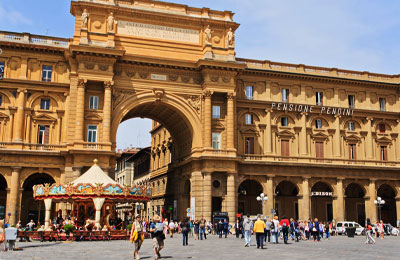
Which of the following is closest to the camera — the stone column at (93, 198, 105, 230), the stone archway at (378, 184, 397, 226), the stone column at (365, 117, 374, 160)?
the stone column at (93, 198, 105, 230)

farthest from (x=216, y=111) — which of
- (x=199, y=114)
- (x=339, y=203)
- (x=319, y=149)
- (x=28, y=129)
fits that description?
(x=28, y=129)

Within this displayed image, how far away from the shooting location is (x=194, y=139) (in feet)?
169

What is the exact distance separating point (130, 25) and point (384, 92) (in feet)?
109

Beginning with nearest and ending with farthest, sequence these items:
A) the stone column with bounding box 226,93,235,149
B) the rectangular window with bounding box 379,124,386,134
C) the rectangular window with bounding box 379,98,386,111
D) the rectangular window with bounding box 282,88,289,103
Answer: the stone column with bounding box 226,93,235,149 → the rectangular window with bounding box 282,88,289,103 → the rectangular window with bounding box 379,124,386,134 → the rectangular window with bounding box 379,98,386,111

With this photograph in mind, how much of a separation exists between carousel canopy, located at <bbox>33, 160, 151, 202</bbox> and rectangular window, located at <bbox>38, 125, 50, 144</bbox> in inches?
401

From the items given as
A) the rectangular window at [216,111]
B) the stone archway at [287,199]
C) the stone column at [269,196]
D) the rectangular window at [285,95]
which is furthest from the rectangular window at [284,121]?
the rectangular window at [216,111]

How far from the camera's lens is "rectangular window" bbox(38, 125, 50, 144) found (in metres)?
48.7

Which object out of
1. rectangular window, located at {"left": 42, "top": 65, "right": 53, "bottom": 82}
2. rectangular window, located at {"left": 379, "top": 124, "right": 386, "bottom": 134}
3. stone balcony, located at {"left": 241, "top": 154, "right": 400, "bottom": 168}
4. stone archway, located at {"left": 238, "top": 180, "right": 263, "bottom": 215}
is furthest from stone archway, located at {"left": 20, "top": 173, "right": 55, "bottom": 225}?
rectangular window, located at {"left": 379, "top": 124, "right": 386, "bottom": 134}

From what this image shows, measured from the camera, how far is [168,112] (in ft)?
178

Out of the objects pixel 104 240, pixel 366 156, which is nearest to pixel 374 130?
pixel 366 156

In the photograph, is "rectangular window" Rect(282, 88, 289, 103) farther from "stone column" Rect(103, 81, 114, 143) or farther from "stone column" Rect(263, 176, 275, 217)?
"stone column" Rect(103, 81, 114, 143)

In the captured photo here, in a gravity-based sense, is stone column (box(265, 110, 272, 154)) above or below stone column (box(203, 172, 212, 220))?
above

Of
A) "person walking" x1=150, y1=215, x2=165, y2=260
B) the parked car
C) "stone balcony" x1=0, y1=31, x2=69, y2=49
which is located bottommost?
the parked car

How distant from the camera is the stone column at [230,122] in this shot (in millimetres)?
51531
